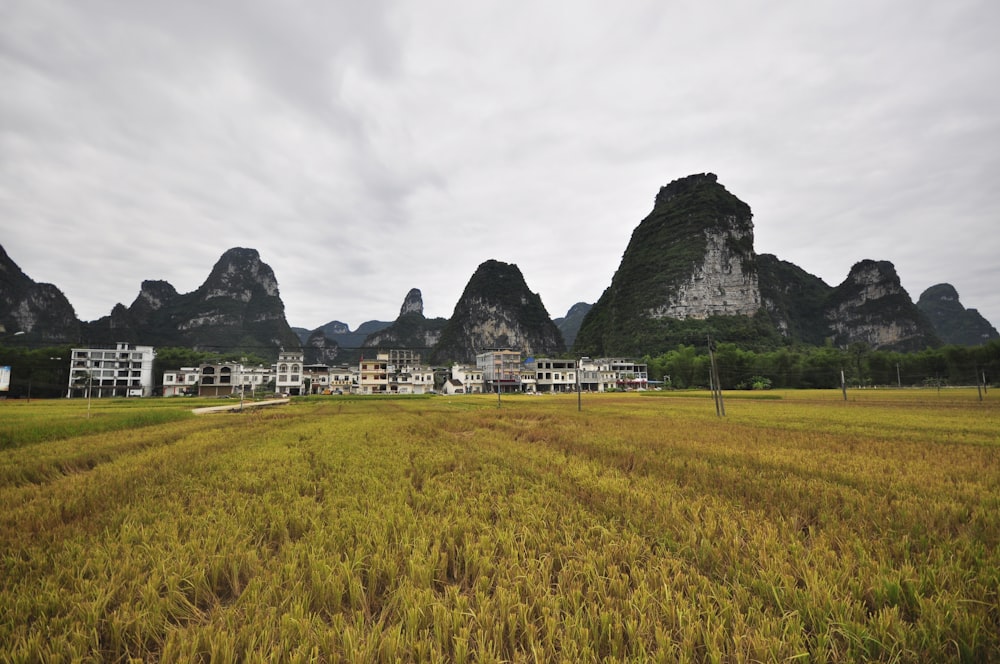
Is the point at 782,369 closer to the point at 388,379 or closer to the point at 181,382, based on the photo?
the point at 388,379

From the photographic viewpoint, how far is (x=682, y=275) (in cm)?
15188

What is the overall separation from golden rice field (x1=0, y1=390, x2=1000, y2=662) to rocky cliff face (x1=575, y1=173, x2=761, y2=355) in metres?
138

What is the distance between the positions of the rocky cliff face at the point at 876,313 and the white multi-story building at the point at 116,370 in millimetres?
260198

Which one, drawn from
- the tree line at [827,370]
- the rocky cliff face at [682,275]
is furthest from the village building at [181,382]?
the rocky cliff face at [682,275]

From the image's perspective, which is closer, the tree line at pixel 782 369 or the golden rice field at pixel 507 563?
the golden rice field at pixel 507 563

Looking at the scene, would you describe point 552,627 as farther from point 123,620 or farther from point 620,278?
point 620,278

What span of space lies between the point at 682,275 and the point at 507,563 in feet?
547

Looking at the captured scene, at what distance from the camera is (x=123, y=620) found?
2803 mm

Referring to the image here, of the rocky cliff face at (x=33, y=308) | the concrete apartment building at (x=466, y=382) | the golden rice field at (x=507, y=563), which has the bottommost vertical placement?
the concrete apartment building at (x=466, y=382)

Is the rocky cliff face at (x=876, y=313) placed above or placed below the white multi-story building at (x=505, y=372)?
above

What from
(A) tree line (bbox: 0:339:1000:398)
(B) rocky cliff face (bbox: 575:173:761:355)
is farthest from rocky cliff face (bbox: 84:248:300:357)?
(B) rocky cliff face (bbox: 575:173:761:355)

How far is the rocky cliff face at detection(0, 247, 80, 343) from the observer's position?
120m

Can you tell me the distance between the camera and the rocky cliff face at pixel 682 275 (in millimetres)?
147375

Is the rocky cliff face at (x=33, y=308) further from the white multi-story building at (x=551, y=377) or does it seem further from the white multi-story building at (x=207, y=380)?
the white multi-story building at (x=551, y=377)
